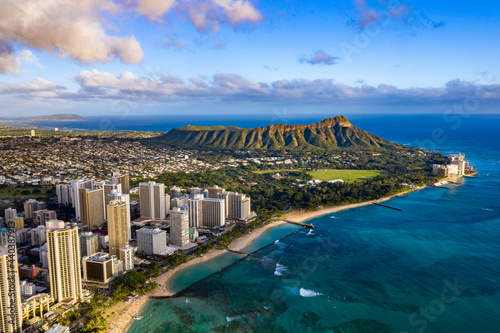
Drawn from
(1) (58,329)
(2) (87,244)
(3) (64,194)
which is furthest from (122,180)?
(1) (58,329)

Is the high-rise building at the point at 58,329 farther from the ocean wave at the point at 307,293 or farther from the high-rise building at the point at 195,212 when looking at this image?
the high-rise building at the point at 195,212

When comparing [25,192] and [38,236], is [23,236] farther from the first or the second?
[25,192]

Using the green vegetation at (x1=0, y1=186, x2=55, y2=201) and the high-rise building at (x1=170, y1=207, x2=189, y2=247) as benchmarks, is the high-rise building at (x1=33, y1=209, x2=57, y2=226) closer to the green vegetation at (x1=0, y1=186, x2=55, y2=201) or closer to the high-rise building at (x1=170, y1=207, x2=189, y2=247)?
the green vegetation at (x1=0, y1=186, x2=55, y2=201)

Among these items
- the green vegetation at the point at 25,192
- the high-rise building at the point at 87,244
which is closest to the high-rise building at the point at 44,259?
the high-rise building at the point at 87,244

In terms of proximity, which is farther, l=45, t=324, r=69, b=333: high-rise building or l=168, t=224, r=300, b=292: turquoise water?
l=168, t=224, r=300, b=292: turquoise water

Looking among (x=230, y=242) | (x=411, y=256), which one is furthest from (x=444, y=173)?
(x=230, y=242)

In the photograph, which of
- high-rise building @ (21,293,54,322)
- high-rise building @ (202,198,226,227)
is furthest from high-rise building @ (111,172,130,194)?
high-rise building @ (21,293,54,322)
